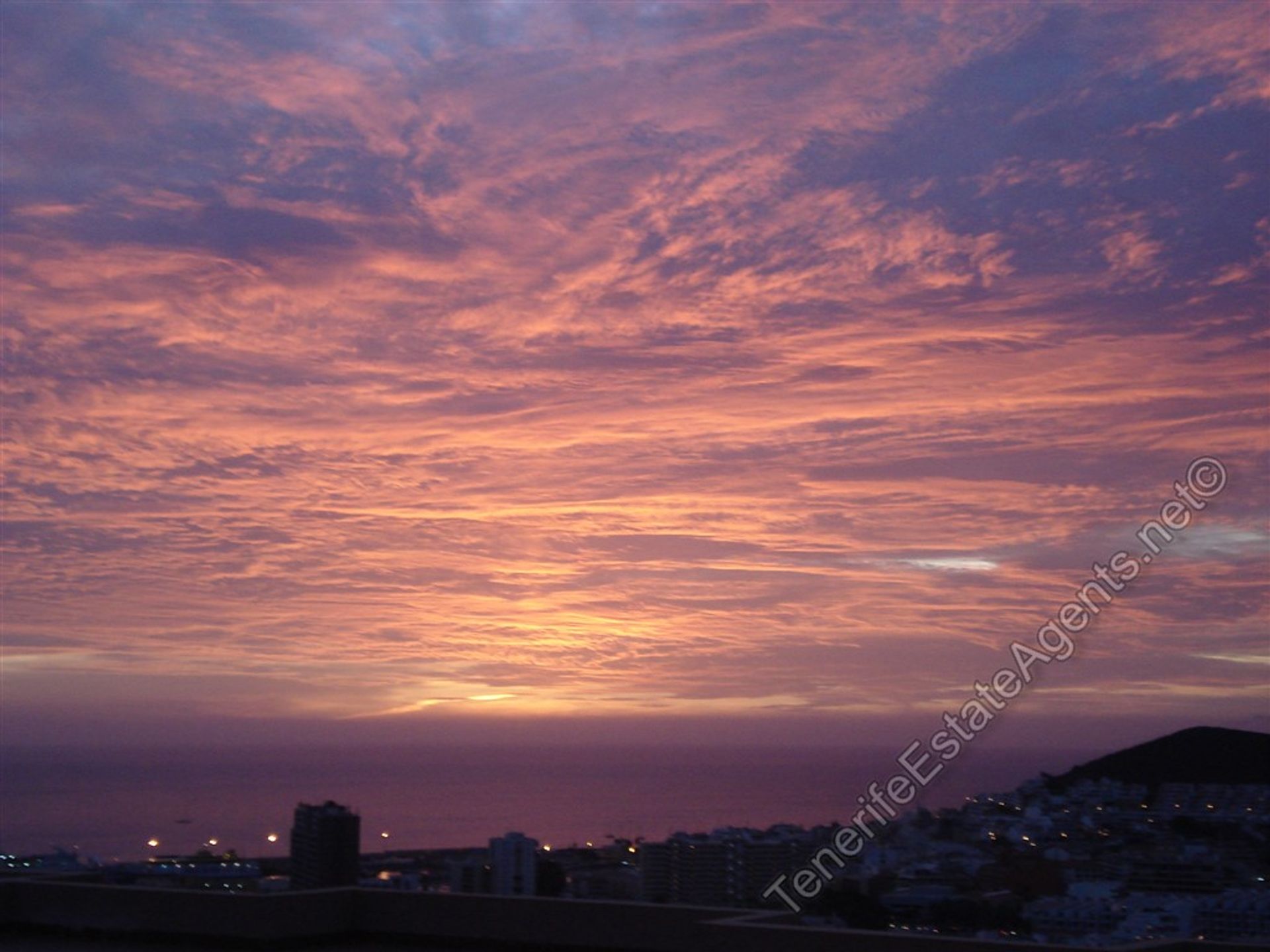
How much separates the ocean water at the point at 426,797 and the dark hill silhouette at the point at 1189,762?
1.21 meters

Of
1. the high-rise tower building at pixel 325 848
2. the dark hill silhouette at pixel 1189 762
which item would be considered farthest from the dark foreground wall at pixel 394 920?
the dark hill silhouette at pixel 1189 762

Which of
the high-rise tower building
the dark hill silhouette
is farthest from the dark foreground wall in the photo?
the dark hill silhouette

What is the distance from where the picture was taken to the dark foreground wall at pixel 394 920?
22.0 feet

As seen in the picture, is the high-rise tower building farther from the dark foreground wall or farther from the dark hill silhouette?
the dark hill silhouette

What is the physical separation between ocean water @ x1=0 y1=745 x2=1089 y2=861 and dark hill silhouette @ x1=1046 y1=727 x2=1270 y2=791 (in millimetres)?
1208

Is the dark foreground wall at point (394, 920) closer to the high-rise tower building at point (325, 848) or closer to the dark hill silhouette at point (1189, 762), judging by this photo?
the high-rise tower building at point (325, 848)

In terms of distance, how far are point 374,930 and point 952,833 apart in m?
4.71

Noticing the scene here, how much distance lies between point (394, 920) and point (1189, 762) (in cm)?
859

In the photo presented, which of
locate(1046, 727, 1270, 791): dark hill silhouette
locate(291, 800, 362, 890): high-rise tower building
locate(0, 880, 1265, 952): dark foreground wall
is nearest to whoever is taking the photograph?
locate(0, 880, 1265, 952): dark foreground wall

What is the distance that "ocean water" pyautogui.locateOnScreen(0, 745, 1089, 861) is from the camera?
624 inches

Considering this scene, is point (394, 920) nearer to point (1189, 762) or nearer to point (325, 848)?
point (325, 848)

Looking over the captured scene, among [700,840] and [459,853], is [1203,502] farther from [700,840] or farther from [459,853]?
[459,853]

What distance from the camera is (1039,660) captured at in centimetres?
1153

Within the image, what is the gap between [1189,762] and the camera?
12438 millimetres
